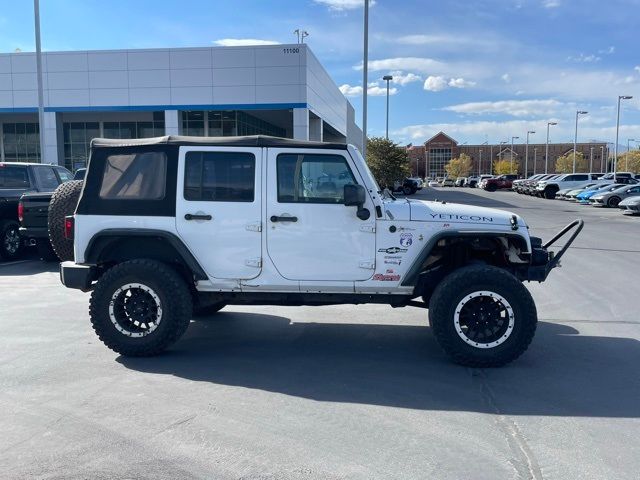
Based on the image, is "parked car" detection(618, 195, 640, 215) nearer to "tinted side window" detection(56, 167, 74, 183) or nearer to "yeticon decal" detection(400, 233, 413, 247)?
"tinted side window" detection(56, 167, 74, 183)

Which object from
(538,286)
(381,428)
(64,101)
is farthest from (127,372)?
(64,101)

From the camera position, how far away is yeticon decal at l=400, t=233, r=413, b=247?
5410 millimetres

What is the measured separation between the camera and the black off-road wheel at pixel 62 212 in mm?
6199

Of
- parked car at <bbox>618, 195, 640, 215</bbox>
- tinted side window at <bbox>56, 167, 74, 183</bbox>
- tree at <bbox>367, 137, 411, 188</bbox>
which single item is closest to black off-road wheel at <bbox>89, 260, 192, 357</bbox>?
tinted side window at <bbox>56, 167, 74, 183</bbox>

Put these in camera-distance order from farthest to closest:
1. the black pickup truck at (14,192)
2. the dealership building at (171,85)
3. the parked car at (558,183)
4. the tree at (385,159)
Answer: the tree at (385,159)
the parked car at (558,183)
the dealership building at (171,85)
the black pickup truck at (14,192)

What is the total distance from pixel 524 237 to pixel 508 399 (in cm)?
164

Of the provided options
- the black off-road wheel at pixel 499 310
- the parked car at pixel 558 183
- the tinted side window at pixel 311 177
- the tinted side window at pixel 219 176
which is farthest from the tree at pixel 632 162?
the tinted side window at pixel 219 176

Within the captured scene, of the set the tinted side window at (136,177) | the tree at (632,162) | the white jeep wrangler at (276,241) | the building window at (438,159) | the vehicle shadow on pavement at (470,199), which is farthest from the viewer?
the building window at (438,159)

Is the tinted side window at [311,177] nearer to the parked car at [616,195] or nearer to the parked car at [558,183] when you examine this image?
the parked car at [616,195]

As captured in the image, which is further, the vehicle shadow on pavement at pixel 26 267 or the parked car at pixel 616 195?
the parked car at pixel 616 195

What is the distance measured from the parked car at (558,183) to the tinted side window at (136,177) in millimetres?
43636

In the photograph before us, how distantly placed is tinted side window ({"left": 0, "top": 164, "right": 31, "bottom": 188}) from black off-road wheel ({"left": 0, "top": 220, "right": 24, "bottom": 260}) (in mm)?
863

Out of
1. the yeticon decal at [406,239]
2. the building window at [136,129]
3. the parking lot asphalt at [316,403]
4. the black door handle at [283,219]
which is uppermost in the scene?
the building window at [136,129]

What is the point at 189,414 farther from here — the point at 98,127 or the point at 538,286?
the point at 98,127
